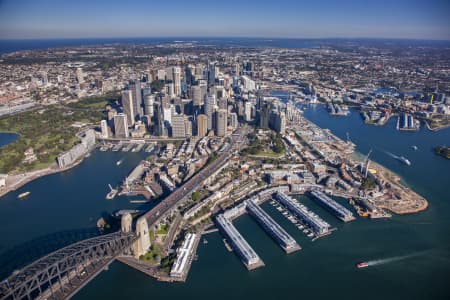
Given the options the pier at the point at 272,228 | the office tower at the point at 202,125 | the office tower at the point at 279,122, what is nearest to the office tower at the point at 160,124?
the office tower at the point at 202,125

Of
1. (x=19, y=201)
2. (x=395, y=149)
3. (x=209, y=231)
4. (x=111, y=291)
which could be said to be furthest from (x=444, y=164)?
(x=19, y=201)

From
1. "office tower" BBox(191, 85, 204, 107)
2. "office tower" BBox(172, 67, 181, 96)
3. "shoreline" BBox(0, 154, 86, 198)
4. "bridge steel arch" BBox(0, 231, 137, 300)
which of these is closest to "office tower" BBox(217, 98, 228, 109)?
"office tower" BBox(191, 85, 204, 107)

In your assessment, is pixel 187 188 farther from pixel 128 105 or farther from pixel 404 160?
pixel 404 160

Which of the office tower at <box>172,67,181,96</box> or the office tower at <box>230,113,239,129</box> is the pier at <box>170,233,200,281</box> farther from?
the office tower at <box>172,67,181,96</box>

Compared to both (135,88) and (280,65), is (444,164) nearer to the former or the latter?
(135,88)

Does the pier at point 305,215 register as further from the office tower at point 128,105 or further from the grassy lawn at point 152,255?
the office tower at point 128,105
